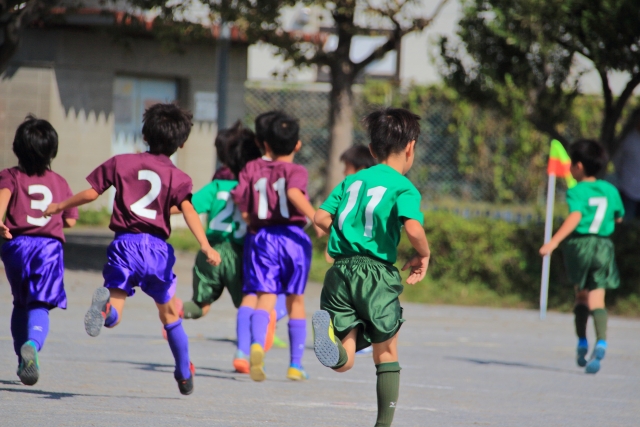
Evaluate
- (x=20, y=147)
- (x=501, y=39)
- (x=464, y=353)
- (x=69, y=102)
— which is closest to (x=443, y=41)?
(x=501, y=39)

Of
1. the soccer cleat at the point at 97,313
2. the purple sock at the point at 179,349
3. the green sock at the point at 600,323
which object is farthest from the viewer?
the green sock at the point at 600,323

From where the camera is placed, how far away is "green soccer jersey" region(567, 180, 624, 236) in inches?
315

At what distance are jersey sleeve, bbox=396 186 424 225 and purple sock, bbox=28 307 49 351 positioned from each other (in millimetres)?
2309

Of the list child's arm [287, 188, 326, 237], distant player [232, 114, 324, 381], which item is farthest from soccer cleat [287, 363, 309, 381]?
child's arm [287, 188, 326, 237]

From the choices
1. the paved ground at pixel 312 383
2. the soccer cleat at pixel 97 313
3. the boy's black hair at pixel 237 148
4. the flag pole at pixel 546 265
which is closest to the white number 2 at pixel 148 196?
the soccer cleat at pixel 97 313

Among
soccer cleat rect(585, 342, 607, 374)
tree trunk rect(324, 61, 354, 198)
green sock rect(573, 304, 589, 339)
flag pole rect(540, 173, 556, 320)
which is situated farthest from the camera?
tree trunk rect(324, 61, 354, 198)

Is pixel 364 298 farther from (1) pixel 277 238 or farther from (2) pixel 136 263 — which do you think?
(1) pixel 277 238

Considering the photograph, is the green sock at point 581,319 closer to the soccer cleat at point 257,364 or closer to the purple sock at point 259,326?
the purple sock at point 259,326

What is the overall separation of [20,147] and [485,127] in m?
14.2

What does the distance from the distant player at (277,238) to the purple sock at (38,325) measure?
1.52 m

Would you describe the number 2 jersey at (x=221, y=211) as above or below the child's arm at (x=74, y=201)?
below

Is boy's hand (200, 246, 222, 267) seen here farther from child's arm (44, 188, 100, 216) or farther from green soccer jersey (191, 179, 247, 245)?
green soccer jersey (191, 179, 247, 245)

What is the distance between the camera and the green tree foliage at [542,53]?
11.5 meters

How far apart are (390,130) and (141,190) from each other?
159 centimetres
